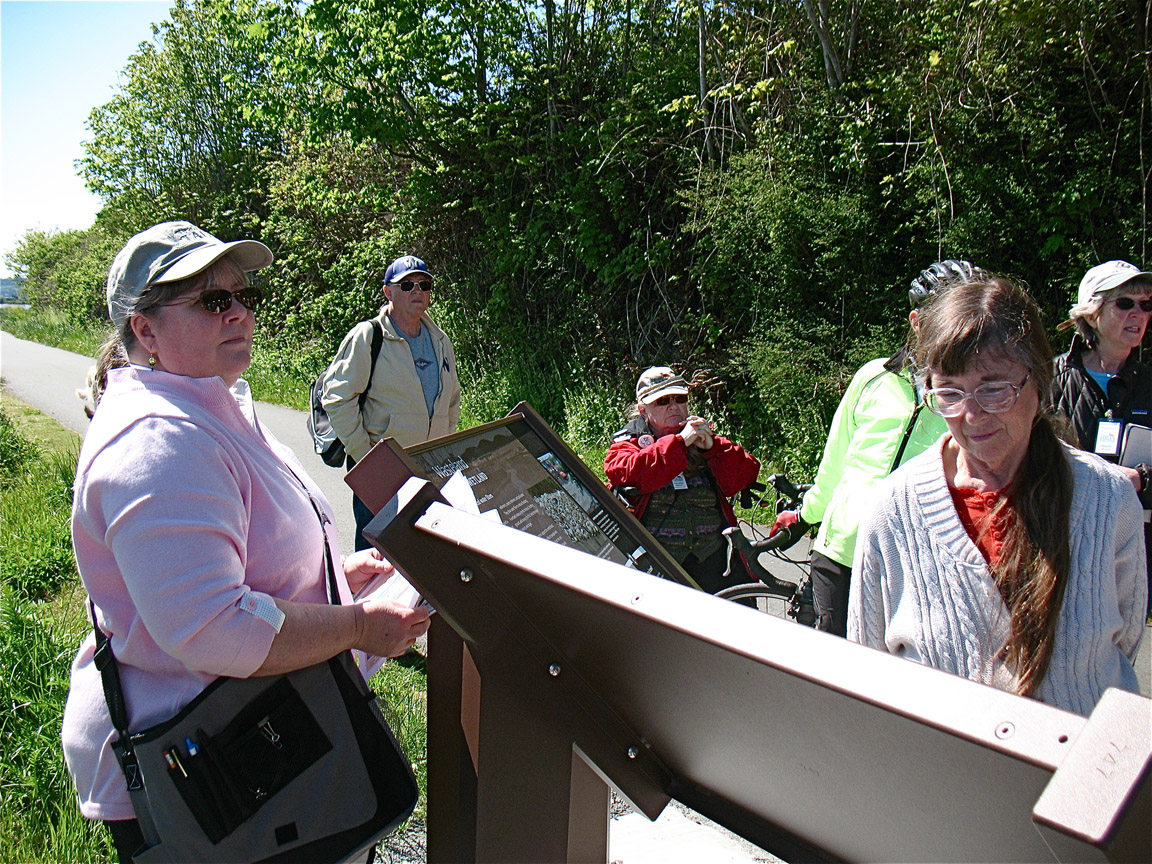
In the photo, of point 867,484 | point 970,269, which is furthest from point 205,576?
point 970,269

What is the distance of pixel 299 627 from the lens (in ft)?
5.50

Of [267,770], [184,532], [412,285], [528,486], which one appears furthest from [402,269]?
[267,770]

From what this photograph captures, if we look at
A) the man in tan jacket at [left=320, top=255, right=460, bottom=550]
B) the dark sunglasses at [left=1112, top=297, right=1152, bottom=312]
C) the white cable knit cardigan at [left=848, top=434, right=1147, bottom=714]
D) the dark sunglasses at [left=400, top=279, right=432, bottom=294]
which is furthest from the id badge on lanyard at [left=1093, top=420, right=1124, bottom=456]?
the dark sunglasses at [left=400, top=279, right=432, bottom=294]

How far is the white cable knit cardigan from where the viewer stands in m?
1.67

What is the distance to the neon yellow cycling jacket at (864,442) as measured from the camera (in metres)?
2.70

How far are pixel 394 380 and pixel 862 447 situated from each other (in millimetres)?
2654

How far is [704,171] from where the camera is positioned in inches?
333

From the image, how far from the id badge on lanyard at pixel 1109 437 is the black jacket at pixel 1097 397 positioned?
4cm

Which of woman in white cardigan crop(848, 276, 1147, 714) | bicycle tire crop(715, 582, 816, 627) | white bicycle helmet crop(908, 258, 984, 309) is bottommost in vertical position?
bicycle tire crop(715, 582, 816, 627)

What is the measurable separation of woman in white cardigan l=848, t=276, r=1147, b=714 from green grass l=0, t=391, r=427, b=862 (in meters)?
2.02

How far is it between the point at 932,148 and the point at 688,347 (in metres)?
3.09

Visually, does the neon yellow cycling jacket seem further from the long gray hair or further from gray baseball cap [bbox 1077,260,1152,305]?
gray baseball cap [bbox 1077,260,1152,305]

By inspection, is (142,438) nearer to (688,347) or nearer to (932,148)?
(932,148)

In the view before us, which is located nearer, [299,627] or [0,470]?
[299,627]
